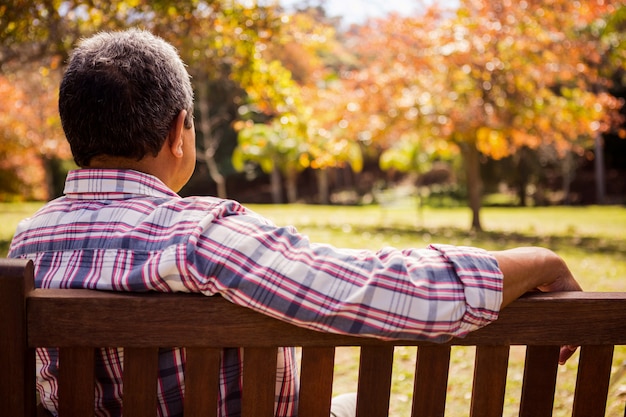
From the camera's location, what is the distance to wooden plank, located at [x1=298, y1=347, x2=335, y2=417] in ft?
4.25

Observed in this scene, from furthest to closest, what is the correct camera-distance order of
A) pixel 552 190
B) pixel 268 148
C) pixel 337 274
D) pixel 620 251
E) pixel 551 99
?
pixel 552 190, pixel 268 148, pixel 551 99, pixel 620 251, pixel 337 274

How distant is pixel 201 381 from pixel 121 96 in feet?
2.00

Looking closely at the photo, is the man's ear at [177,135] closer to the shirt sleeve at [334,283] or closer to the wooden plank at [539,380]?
the shirt sleeve at [334,283]

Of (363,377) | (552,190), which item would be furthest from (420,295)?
(552,190)

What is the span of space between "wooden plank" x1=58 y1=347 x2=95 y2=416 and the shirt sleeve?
272mm

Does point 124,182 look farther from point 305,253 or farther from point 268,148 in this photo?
point 268,148

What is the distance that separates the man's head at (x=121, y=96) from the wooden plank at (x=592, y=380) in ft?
3.44

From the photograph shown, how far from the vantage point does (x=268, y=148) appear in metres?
26.1

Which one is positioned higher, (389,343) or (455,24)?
(455,24)

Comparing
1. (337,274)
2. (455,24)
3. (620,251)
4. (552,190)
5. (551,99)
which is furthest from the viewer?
(552,190)

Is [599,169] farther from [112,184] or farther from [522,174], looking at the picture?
[112,184]

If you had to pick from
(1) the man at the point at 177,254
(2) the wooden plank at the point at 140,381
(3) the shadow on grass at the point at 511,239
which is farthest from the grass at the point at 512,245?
(2) the wooden plank at the point at 140,381

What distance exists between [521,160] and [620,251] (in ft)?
56.0

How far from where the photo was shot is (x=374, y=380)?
1326 millimetres
